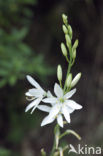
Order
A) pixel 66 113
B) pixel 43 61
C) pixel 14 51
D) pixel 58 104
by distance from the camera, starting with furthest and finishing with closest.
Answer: pixel 43 61, pixel 14 51, pixel 58 104, pixel 66 113

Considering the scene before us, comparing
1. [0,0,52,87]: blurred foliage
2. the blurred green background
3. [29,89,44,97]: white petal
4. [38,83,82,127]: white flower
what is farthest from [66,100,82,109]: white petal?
the blurred green background

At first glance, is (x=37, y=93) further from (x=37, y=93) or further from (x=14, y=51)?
(x=14, y=51)

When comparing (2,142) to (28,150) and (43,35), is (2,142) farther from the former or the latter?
(43,35)

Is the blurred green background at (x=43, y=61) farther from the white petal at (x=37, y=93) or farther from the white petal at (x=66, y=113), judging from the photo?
the white petal at (x=66, y=113)

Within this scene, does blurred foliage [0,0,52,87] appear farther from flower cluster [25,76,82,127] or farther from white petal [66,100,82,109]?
white petal [66,100,82,109]

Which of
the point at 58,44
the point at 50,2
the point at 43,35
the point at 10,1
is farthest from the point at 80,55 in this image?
the point at 10,1

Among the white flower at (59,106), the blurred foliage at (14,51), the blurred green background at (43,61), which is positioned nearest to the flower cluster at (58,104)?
the white flower at (59,106)

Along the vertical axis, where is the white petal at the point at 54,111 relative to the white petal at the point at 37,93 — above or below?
below

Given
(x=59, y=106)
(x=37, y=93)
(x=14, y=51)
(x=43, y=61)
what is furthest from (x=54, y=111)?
(x=43, y=61)
